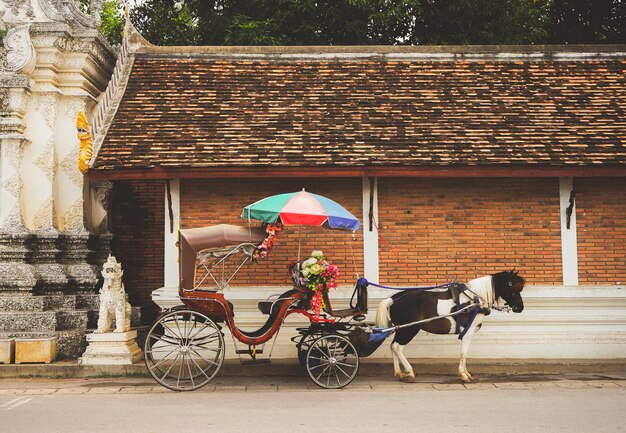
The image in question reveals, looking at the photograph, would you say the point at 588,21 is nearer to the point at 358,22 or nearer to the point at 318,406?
the point at 358,22

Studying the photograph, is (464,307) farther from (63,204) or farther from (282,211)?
(63,204)

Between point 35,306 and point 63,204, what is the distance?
2.10 metres

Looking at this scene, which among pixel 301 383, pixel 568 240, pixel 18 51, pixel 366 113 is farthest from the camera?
pixel 366 113

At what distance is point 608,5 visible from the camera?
22.1m

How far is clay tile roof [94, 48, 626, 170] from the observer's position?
36.4 ft

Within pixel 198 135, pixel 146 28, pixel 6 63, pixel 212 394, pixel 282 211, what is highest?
pixel 146 28

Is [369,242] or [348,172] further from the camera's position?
[369,242]

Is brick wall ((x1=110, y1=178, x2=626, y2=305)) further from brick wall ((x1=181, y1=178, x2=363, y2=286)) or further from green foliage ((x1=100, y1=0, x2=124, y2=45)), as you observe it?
green foliage ((x1=100, y1=0, x2=124, y2=45))

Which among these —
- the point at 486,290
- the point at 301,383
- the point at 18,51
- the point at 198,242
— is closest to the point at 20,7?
the point at 18,51

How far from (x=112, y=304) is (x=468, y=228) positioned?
18.7 ft

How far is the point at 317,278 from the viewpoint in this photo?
9.54 metres

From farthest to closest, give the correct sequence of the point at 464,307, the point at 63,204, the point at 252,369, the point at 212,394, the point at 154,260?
1. the point at 154,260
2. the point at 63,204
3. the point at 252,369
4. the point at 464,307
5. the point at 212,394

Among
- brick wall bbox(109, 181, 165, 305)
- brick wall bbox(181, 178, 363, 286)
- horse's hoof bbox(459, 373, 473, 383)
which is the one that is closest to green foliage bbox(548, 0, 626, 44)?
brick wall bbox(181, 178, 363, 286)

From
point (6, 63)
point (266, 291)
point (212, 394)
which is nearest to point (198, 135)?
A: point (266, 291)
